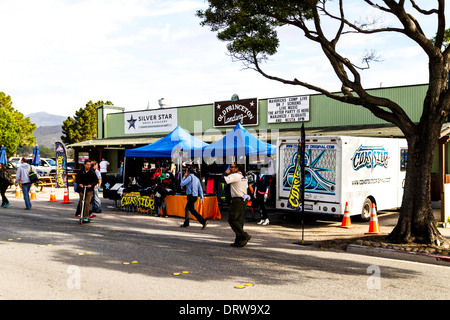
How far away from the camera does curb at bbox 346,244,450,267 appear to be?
8219mm

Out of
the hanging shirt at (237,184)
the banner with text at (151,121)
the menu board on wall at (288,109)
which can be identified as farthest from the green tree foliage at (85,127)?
the hanging shirt at (237,184)

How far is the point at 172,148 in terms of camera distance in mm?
15414

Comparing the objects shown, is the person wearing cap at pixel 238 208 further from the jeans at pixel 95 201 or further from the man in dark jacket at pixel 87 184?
the jeans at pixel 95 201

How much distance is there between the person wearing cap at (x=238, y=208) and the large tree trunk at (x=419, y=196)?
3.37 metres

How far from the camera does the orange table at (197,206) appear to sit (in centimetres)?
1375

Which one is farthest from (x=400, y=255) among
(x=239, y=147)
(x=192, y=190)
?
(x=239, y=147)

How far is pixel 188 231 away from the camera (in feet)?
37.8

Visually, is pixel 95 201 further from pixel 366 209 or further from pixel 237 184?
pixel 366 209

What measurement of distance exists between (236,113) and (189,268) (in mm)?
19486

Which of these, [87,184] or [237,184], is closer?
[237,184]

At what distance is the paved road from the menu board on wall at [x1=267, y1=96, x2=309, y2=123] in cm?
1265

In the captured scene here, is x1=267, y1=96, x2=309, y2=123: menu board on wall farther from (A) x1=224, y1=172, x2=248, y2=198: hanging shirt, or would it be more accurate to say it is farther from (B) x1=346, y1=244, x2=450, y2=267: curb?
(B) x1=346, y1=244, x2=450, y2=267: curb

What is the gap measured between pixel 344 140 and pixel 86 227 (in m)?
7.54

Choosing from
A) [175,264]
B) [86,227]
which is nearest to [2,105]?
[86,227]
